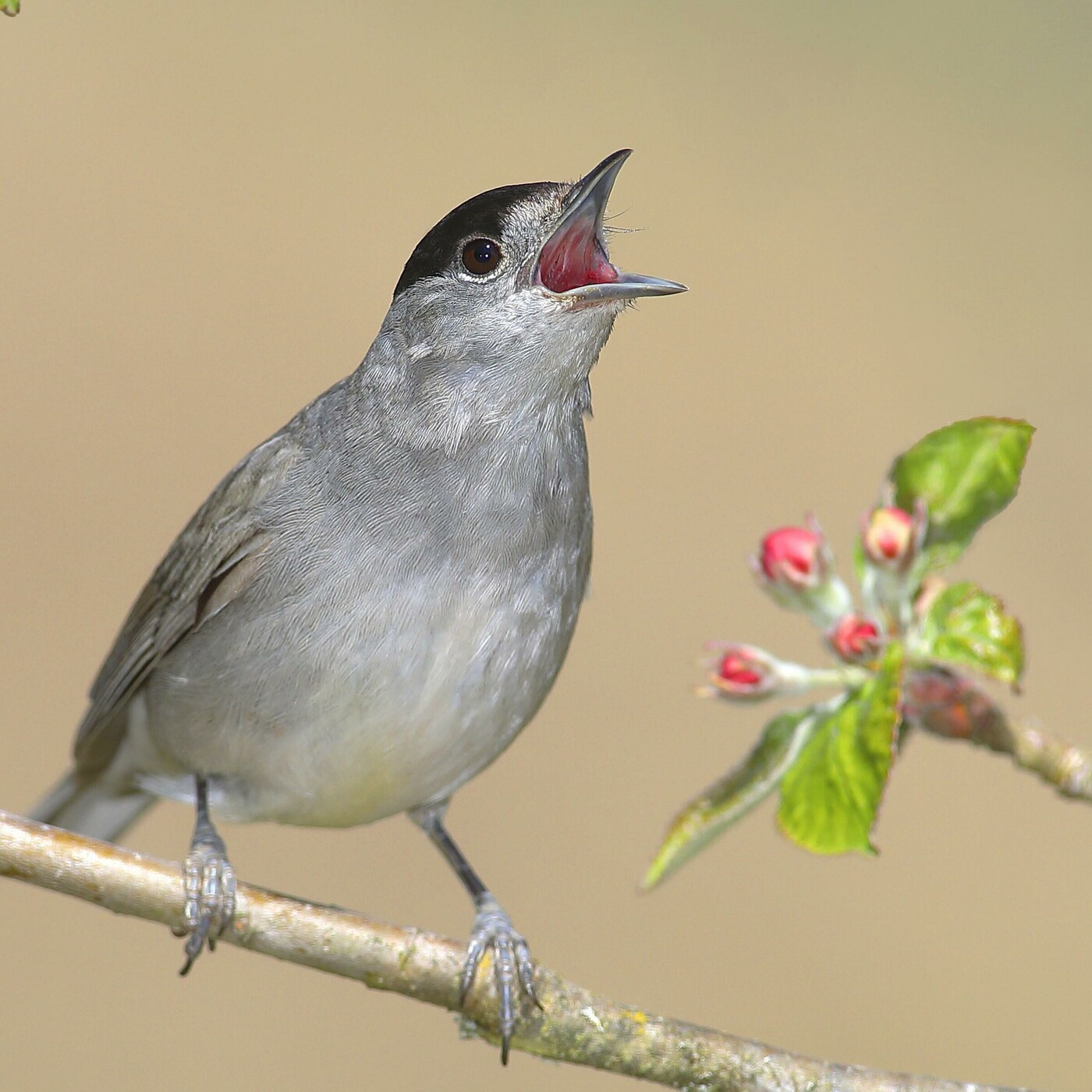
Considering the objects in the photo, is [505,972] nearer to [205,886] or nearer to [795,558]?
[205,886]

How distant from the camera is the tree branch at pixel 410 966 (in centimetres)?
214

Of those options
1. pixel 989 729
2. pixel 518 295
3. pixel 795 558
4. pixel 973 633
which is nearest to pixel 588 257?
pixel 518 295

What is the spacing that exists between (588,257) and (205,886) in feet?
5.14

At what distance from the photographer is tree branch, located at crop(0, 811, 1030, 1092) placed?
214 centimetres

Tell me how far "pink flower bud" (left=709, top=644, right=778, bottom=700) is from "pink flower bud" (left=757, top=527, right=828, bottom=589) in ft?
0.45

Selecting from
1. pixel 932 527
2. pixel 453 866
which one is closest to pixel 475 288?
pixel 932 527

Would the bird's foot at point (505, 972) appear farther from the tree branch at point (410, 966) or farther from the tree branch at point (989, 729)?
the tree branch at point (989, 729)

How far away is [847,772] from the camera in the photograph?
6.72 ft

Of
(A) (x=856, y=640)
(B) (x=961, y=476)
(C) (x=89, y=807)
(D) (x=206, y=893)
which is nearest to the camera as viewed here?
(A) (x=856, y=640)

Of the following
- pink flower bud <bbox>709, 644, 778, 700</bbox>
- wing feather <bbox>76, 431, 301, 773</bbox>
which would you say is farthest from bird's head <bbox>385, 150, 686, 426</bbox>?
pink flower bud <bbox>709, 644, 778, 700</bbox>

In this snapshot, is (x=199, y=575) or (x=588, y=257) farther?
(x=199, y=575)

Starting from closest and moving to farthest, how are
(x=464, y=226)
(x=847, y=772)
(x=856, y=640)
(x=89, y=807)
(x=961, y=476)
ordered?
(x=847, y=772) < (x=856, y=640) < (x=961, y=476) < (x=464, y=226) < (x=89, y=807)

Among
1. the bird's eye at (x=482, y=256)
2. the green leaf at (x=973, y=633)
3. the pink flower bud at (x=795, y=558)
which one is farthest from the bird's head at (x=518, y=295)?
the green leaf at (x=973, y=633)

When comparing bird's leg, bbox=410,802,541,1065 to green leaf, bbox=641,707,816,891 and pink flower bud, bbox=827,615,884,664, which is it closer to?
green leaf, bbox=641,707,816,891
